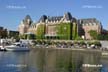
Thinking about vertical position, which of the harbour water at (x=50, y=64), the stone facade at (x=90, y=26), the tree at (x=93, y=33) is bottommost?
the harbour water at (x=50, y=64)

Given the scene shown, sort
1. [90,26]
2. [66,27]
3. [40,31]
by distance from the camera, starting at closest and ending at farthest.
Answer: [66,27] → [90,26] → [40,31]

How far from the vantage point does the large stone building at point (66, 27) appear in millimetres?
132488

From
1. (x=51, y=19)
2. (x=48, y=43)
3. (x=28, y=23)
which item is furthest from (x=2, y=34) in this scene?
(x=48, y=43)

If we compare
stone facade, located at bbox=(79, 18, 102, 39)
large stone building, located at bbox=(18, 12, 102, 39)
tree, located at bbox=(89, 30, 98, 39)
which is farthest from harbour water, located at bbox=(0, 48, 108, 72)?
stone facade, located at bbox=(79, 18, 102, 39)

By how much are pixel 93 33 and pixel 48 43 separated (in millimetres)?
18773

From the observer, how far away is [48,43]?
424 ft

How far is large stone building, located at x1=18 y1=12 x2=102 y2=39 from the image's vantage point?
132m

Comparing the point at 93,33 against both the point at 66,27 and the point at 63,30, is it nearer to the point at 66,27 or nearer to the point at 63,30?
the point at 66,27

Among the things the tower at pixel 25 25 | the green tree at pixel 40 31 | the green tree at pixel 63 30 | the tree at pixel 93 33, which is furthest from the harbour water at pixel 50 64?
the tower at pixel 25 25

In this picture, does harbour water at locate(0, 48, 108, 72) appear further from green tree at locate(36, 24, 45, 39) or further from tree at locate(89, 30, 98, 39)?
green tree at locate(36, 24, 45, 39)

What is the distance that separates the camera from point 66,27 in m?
133

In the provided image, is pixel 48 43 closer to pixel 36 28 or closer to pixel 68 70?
pixel 36 28

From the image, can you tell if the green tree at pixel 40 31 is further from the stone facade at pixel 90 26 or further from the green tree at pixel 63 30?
the stone facade at pixel 90 26

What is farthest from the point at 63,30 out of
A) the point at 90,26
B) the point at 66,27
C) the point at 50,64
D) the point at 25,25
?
the point at 50,64
